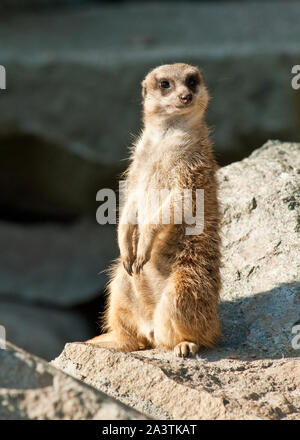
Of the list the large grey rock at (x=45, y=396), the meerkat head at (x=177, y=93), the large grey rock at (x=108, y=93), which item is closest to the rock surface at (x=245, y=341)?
the large grey rock at (x=45, y=396)

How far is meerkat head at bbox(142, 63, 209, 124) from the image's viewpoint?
11.2 feet

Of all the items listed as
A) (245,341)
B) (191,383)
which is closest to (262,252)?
(245,341)

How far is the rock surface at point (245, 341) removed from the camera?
8.83 feet

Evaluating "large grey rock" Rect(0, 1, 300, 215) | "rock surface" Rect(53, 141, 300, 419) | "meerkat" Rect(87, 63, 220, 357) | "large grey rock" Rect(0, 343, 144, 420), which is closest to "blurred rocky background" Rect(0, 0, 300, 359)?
"large grey rock" Rect(0, 1, 300, 215)

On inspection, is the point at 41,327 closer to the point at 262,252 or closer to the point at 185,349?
the point at 262,252

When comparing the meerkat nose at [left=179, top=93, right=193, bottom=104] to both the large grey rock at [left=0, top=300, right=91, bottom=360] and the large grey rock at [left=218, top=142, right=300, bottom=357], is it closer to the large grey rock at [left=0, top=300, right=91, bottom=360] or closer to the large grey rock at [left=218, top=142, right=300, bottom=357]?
the large grey rock at [left=218, top=142, right=300, bottom=357]

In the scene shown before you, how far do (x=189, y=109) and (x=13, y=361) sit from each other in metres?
1.51

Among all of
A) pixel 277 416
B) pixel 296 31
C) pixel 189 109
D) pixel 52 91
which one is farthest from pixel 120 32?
pixel 277 416

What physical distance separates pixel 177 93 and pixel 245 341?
1.04m

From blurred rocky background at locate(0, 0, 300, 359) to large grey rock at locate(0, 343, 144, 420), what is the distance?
404 centimetres

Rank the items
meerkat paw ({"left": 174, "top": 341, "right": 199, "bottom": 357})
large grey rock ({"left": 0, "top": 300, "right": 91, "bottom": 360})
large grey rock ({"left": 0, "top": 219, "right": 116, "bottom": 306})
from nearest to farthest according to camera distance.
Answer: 1. meerkat paw ({"left": 174, "top": 341, "right": 199, "bottom": 357})
2. large grey rock ({"left": 0, "top": 300, "right": 91, "bottom": 360})
3. large grey rock ({"left": 0, "top": 219, "right": 116, "bottom": 306})

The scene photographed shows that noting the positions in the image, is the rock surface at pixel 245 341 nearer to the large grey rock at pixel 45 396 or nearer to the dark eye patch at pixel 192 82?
the large grey rock at pixel 45 396

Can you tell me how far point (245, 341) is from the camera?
10.9 feet
